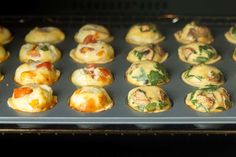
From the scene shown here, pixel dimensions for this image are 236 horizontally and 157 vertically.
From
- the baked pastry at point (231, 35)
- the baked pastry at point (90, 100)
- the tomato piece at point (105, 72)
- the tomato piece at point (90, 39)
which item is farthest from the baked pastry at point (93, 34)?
the baked pastry at point (231, 35)

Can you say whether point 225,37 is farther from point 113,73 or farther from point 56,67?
point 56,67

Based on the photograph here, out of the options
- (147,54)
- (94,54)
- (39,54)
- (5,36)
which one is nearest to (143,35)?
(147,54)

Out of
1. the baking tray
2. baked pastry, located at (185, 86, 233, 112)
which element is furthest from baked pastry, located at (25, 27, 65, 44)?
baked pastry, located at (185, 86, 233, 112)

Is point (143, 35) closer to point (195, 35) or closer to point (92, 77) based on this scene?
point (195, 35)

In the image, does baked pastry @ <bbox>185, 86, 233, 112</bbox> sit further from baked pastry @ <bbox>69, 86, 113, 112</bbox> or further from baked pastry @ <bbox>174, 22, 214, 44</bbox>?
baked pastry @ <bbox>174, 22, 214, 44</bbox>
